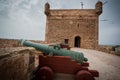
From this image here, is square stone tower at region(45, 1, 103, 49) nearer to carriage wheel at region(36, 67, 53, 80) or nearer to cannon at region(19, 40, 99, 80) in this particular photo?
cannon at region(19, 40, 99, 80)

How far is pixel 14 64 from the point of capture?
6.46 feet

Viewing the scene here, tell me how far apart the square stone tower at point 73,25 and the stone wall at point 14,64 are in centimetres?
1385

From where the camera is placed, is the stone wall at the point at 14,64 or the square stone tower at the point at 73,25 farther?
the square stone tower at the point at 73,25

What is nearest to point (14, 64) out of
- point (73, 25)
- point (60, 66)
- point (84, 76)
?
point (60, 66)

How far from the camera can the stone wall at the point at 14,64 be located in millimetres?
1643

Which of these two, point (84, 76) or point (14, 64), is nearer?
point (14, 64)

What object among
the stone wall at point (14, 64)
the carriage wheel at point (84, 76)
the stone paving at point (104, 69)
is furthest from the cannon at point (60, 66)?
the stone wall at point (14, 64)

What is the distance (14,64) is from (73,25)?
14.9 meters

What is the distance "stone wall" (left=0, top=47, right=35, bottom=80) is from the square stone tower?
13.8 metres

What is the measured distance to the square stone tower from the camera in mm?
15664

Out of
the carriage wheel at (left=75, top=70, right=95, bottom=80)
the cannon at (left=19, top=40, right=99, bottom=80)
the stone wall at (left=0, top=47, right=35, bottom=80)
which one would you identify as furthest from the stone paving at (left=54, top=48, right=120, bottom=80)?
the stone wall at (left=0, top=47, right=35, bottom=80)

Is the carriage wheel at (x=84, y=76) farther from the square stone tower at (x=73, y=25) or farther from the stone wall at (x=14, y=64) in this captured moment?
the square stone tower at (x=73, y=25)

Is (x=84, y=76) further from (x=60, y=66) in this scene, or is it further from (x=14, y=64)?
(x=14, y=64)

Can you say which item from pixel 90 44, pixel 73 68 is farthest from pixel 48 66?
pixel 90 44
